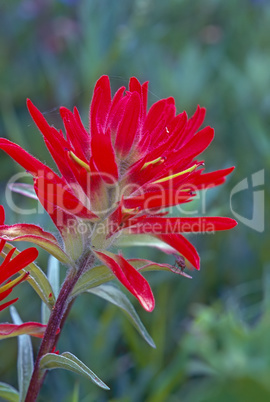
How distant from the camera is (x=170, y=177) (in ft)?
1.65

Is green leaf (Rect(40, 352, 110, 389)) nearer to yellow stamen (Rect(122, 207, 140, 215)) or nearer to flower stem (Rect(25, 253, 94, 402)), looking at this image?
flower stem (Rect(25, 253, 94, 402))

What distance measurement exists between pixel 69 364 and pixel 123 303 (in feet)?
0.31

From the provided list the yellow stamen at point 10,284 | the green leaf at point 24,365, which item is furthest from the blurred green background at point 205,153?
the yellow stamen at point 10,284

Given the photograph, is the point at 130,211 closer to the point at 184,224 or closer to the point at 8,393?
the point at 184,224

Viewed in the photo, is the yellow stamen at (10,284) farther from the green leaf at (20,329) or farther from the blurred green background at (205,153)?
the blurred green background at (205,153)

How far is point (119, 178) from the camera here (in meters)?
0.53

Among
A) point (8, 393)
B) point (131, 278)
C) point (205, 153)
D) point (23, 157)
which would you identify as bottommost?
point (8, 393)

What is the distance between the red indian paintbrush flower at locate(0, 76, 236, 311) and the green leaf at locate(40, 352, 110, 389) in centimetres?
7

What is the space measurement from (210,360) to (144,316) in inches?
8.6

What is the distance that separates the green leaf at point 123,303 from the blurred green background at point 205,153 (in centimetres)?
22

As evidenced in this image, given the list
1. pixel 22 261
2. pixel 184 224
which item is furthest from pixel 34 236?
pixel 184 224

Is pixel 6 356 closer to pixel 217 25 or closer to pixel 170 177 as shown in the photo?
pixel 170 177

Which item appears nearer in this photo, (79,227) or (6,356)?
(79,227)

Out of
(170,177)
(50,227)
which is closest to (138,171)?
(170,177)
